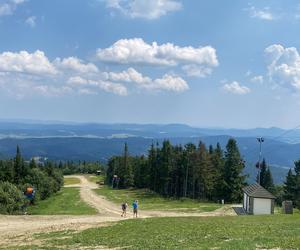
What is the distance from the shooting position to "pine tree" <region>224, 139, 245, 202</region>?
310 feet

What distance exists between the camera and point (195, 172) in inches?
4107

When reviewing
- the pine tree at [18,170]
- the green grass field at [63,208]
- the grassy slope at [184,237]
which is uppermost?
the grassy slope at [184,237]

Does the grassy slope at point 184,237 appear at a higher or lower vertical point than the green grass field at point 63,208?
higher

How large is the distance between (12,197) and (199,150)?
4335 cm

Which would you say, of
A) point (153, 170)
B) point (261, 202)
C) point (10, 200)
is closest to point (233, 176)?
point (261, 202)

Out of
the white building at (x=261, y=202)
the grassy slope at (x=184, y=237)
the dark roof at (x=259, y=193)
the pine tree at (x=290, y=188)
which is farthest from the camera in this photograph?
the pine tree at (x=290, y=188)

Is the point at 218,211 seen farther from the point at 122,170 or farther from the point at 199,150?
the point at 122,170

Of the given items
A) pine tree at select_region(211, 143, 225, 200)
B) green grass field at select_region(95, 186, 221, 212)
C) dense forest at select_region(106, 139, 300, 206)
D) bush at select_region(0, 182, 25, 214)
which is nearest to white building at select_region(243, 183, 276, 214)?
green grass field at select_region(95, 186, 221, 212)

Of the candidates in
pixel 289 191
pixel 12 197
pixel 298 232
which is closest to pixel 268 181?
pixel 289 191

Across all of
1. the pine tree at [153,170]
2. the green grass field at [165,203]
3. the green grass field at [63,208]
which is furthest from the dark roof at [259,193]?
the pine tree at [153,170]

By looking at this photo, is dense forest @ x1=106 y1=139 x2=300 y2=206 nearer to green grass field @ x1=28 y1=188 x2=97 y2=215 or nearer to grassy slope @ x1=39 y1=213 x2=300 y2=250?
green grass field @ x1=28 y1=188 x2=97 y2=215

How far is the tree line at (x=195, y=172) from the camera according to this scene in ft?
312

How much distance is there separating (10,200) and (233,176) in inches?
1682

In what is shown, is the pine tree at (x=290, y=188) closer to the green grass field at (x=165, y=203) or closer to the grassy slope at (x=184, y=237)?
the green grass field at (x=165, y=203)
